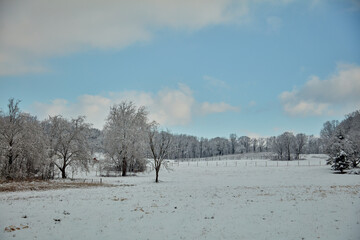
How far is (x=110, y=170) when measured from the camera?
4525 centimetres

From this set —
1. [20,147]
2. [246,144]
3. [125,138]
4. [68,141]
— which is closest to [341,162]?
[125,138]

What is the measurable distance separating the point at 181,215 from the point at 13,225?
7.45 m

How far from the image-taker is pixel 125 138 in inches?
1742

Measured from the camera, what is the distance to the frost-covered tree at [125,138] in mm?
43963

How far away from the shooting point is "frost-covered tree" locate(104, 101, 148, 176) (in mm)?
43963

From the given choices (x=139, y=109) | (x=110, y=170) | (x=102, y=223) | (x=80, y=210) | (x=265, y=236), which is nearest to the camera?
(x=265, y=236)

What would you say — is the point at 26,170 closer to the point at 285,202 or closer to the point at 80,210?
the point at 80,210

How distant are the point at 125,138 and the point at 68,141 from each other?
9.31 m

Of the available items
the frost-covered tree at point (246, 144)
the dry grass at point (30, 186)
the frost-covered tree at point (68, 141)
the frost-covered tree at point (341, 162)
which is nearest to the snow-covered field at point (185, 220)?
the dry grass at point (30, 186)

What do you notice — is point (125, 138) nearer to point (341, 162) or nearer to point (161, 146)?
point (161, 146)

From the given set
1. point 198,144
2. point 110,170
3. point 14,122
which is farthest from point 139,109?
point 198,144

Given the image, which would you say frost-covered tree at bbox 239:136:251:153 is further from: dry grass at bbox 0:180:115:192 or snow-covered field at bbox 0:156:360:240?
snow-covered field at bbox 0:156:360:240

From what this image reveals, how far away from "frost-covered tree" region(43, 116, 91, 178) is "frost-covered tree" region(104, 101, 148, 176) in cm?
479

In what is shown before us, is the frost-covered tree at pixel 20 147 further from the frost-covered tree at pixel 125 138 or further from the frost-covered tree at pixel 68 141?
the frost-covered tree at pixel 125 138
